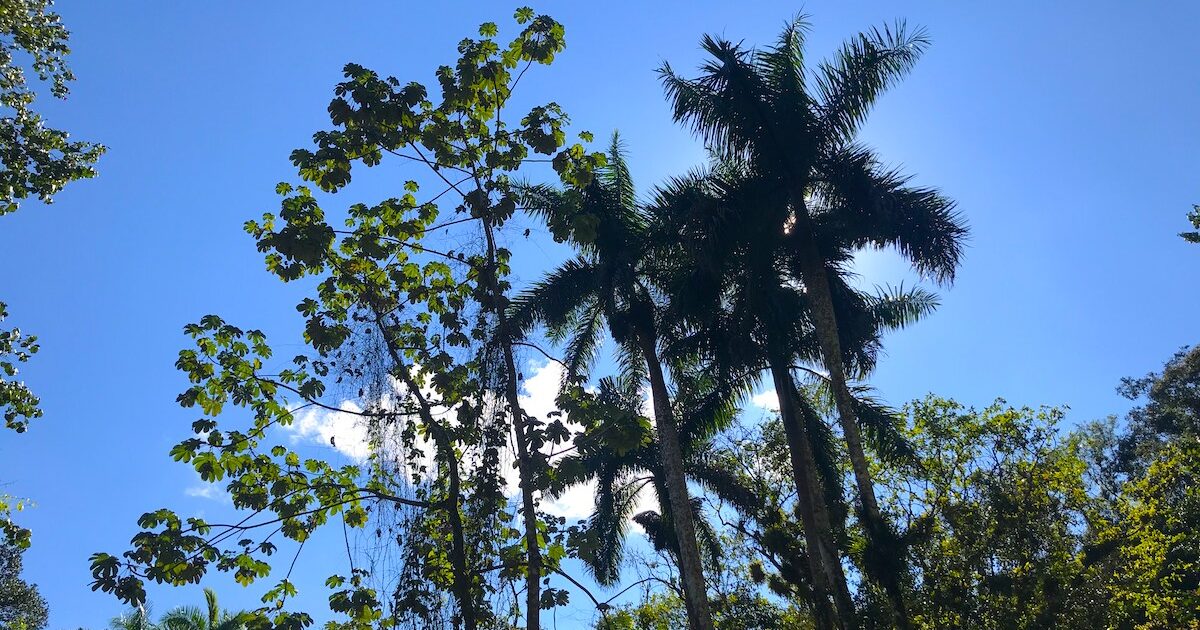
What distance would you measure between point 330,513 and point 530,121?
12.1 ft

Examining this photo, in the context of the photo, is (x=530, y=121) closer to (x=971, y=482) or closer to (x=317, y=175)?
(x=317, y=175)

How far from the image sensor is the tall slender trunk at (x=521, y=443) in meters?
6.80

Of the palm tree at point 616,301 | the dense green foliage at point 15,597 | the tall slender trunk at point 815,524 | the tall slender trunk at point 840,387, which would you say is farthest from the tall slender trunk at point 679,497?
the dense green foliage at point 15,597

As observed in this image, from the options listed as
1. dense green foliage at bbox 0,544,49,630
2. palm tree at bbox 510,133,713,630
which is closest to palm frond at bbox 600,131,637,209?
palm tree at bbox 510,133,713,630

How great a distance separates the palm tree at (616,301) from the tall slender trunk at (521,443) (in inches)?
298

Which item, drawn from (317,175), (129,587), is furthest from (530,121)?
(129,587)

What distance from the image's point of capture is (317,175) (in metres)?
7.46

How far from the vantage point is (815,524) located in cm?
1505

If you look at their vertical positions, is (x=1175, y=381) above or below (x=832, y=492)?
above

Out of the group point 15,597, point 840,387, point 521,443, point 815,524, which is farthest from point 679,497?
point 15,597

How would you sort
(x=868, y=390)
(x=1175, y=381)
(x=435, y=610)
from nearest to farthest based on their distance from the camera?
1. (x=435, y=610)
2. (x=868, y=390)
3. (x=1175, y=381)

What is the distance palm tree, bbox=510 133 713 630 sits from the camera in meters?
16.0

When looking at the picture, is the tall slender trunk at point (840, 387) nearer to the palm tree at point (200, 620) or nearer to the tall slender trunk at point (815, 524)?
the tall slender trunk at point (815, 524)

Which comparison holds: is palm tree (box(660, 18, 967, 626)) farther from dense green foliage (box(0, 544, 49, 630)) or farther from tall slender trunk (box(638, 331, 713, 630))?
dense green foliage (box(0, 544, 49, 630))
